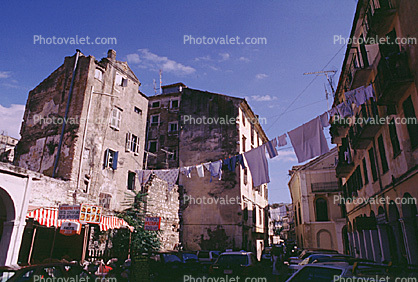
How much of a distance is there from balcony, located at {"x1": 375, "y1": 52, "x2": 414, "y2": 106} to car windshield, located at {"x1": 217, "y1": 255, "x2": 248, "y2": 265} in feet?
27.5

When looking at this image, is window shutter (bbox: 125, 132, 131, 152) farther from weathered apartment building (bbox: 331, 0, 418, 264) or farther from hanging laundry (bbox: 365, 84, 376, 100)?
hanging laundry (bbox: 365, 84, 376, 100)

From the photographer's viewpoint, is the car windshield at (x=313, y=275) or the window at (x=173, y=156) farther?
the window at (x=173, y=156)

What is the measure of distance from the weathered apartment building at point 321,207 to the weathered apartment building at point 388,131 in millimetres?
13597

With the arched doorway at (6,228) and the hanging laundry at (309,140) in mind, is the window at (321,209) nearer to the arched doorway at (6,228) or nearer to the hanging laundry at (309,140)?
the hanging laundry at (309,140)

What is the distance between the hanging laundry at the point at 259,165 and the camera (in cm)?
1288

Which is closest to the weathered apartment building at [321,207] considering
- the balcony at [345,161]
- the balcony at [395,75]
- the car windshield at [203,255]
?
the balcony at [345,161]

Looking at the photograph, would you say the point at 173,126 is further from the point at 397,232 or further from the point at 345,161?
the point at 397,232

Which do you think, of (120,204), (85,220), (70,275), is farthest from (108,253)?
(70,275)

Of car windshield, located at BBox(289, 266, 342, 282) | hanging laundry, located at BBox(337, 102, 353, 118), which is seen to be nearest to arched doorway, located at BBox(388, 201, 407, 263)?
hanging laundry, located at BBox(337, 102, 353, 118)

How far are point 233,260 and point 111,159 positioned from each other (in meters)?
11.4

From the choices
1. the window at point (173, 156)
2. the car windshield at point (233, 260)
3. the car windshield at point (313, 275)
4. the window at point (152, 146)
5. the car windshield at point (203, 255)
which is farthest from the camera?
the window at point (152, 146)

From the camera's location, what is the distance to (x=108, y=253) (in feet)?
52.9

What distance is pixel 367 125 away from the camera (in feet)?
41.8

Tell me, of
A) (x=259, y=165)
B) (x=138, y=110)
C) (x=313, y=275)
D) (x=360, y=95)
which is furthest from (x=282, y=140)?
(x=138, y=110)
